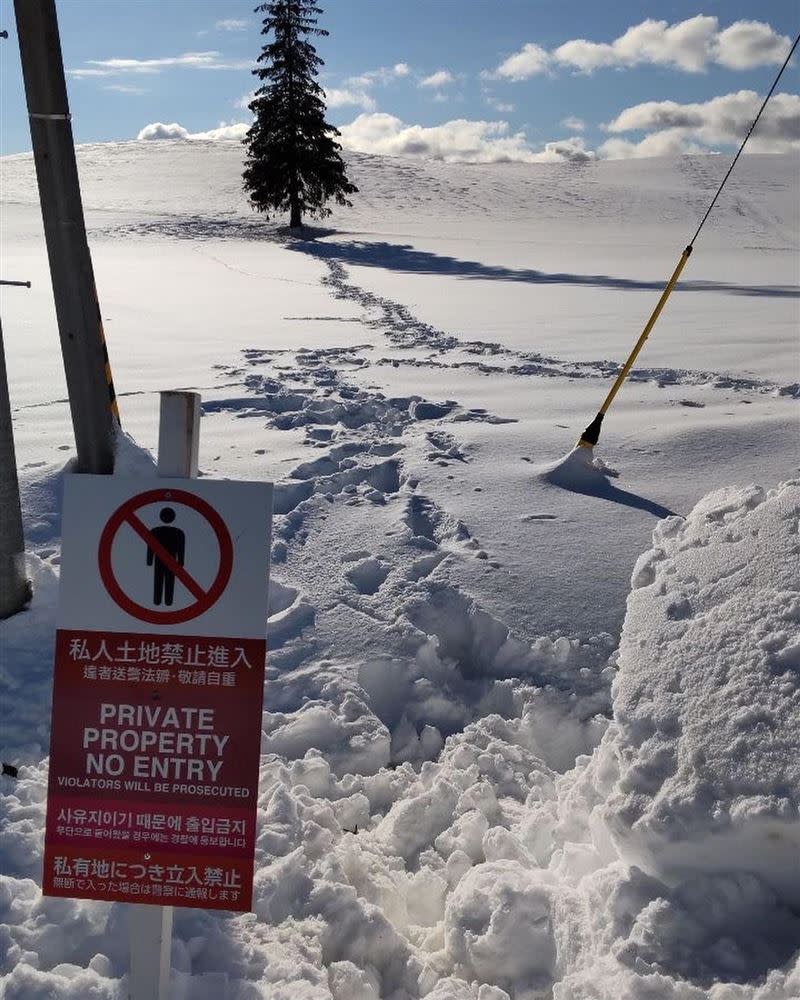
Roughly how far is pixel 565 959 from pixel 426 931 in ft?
1.55

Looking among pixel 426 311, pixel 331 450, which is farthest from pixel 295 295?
pixel 331 450

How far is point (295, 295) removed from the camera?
15.3 metres

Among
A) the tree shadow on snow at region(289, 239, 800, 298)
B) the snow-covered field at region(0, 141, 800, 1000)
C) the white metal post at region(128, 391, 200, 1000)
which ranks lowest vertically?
the tree shadow on snow at region(289, 239, 800, 298)

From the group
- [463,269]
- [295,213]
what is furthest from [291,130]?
[463,269]

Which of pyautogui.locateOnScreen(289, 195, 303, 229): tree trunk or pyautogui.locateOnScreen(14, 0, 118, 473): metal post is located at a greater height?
pyautogui.locateOnScreen(14, 0, 118, 473): metal post

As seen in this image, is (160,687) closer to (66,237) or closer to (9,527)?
(9,527)

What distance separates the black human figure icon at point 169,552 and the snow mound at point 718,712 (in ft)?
4.61

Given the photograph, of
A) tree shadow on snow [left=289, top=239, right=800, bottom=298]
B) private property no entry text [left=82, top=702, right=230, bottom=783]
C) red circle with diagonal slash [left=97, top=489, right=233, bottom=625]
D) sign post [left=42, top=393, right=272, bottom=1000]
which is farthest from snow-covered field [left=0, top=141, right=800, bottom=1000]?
tree shadow on snow [left=289, top=239, right=800, bottom=298]

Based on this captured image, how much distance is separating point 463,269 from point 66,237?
16331mm

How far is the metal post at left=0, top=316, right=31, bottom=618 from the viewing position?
13.2 feet

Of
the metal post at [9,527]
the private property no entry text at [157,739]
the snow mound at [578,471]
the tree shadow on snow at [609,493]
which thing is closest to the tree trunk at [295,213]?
the snow mound at [578,471]

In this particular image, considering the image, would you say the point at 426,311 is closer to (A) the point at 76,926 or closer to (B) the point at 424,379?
(B) the point at 424,379

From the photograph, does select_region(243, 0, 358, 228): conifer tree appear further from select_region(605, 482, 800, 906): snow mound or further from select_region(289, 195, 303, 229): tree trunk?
select_region(605, 482, 800, 906): snow mound

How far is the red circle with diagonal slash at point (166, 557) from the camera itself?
223cm
